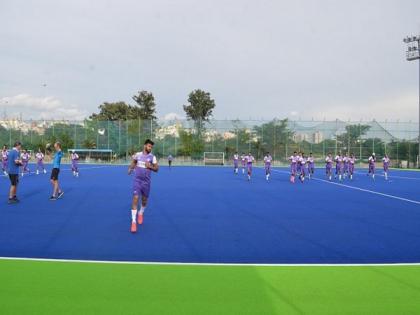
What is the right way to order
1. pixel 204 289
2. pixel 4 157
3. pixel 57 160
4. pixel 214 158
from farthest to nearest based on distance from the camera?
1. pixel 214 158
2. pixel 4 157
3. pixel 57 160
4. pixel 204 289

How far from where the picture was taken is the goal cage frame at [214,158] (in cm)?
5593

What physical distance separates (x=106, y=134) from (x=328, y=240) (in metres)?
53.8

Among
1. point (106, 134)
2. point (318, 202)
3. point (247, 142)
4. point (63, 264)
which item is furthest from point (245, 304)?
point (106, 134)

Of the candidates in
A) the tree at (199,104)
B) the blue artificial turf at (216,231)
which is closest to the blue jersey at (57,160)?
the blue artificial turf at (216,231)

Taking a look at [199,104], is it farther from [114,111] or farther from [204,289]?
[204,289]

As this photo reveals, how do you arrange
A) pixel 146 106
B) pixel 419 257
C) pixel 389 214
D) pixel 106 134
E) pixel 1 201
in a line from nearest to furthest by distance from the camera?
pixel 419 257
pixel 389 214
pixel 1 201
pixel 106 134
pixel 146 106

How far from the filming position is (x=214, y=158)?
56531 mm

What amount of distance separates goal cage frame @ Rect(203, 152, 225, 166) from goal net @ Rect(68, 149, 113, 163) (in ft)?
43.5

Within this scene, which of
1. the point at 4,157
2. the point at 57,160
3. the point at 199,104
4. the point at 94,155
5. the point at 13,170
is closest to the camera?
the point at 13,170

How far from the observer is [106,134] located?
5900 cm

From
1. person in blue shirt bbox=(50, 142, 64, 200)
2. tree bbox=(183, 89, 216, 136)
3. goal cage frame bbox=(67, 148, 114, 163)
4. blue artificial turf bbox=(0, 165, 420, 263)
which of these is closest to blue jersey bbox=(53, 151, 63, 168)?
person in blue shirt bbox=(50, 142, 64, 200)

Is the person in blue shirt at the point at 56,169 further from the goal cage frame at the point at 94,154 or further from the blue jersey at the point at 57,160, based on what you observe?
the goal cage frame at the point at 94,154

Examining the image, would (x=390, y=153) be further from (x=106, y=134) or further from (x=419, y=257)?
(x=419, y=257)

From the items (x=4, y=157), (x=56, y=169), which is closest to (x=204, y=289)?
(x=56, y=169)
